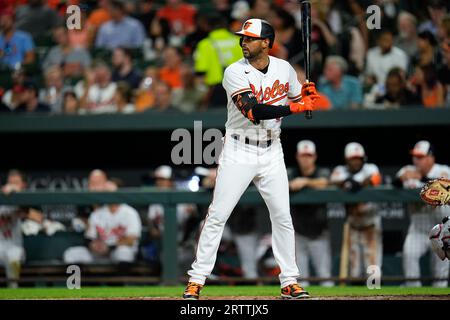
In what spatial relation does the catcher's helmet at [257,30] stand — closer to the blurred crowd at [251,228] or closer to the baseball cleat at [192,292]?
the baseball cleat at [192,292]

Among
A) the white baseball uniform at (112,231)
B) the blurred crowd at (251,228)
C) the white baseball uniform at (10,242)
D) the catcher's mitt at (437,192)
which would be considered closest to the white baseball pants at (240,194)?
the catcher's mitt at (437,192)

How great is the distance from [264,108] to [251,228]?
365 cm

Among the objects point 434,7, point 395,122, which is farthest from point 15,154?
point 434,7

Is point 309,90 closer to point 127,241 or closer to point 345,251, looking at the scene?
point 345,251

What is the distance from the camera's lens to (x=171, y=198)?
1005 centimetres

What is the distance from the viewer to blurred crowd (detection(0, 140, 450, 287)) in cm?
981

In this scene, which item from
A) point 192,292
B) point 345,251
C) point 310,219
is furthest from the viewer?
point 310,219

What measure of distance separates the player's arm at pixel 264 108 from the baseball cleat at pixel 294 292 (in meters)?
1.26

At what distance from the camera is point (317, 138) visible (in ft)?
39.3

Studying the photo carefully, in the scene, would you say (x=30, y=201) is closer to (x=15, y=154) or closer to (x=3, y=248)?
(x=3, y=248)

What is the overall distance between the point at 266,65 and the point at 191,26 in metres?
6.00

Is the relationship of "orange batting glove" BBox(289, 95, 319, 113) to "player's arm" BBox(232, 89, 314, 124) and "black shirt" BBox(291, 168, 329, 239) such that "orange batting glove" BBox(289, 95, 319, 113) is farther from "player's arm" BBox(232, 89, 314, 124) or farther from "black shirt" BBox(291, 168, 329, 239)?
"black shirt" BBox(291, 168, 329, 239)

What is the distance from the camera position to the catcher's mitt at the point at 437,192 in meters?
7.19

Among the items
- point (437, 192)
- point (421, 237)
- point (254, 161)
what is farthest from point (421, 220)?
point (254, 161)
